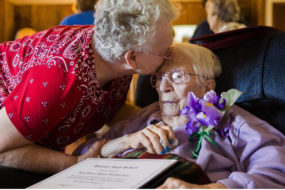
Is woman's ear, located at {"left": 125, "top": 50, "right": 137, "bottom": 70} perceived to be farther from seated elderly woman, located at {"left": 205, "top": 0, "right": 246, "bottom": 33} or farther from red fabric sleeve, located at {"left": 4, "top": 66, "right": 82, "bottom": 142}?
seated elderly woman, located at {"left": 205, "top": 0, "right": 246, "bottom": 33}

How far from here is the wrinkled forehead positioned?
1.36m

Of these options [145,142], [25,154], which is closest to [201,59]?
[145,142]

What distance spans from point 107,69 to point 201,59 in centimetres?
38

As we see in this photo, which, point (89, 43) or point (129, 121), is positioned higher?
point (89, 43)

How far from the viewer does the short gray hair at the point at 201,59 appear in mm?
1367

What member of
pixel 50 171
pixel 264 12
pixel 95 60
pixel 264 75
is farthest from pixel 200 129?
pixel 264 12

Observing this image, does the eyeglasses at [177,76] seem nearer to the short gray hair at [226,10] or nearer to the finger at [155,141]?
the finger at [155,141]

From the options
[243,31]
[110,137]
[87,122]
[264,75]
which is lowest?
[110,137]

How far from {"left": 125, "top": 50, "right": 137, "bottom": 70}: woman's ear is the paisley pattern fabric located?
13 cm

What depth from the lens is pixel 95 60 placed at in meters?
1.29

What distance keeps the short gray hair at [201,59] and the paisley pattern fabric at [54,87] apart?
276mm

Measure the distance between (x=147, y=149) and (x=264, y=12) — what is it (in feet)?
16.3

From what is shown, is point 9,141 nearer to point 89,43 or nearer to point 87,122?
point 87,122

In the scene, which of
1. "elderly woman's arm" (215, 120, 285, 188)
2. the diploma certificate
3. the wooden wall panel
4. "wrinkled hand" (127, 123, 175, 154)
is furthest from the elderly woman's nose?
the wooden wall panel
